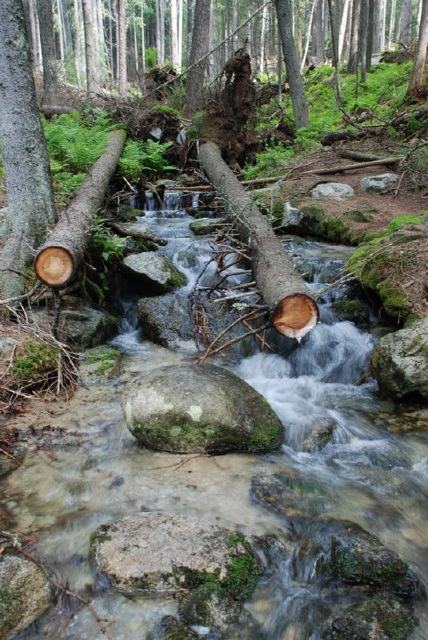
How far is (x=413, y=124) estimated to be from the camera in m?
11.1

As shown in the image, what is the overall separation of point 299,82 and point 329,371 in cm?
1054

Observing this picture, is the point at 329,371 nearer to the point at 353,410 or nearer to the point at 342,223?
the point at 353,410

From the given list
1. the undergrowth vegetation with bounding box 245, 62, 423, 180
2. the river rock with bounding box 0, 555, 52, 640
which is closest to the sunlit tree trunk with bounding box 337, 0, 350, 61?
the undergrowth vegetation with bounding box 245, 62, 423, 180

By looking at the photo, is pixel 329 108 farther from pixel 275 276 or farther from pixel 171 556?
pixel 171 556

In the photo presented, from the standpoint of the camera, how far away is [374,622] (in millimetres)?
2322

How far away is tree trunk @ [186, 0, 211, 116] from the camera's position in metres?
13.3

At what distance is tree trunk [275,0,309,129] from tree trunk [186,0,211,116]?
8.13 feet

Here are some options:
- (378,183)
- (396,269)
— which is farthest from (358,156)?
(396,269)

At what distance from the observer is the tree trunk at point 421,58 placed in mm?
11617

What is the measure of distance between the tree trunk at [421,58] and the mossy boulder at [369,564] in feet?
43.2

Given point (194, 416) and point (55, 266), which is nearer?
point (194, 416)

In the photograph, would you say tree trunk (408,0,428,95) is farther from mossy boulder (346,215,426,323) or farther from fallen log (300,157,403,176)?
mossy boulder (346,215,426,323)

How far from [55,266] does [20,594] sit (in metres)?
2.86

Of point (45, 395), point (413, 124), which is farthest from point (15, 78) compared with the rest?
point (413, 124)
